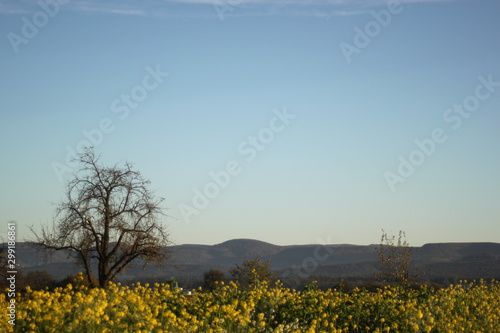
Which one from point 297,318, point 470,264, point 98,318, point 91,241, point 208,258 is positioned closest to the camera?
point 98,318

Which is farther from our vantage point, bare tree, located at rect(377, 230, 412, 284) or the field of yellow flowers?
bare tree, located at rect(377, 230, 412, 284)

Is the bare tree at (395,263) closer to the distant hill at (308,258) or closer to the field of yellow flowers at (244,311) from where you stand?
the field of yellow flowers at (244,311)

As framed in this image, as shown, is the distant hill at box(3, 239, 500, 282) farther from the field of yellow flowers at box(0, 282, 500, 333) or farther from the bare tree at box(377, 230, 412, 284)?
the field of yellow flowers at box(0, 282, 500, 333)

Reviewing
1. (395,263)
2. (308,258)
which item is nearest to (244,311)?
(395,263)

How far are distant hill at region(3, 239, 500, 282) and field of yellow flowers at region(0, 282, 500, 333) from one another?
81.7m

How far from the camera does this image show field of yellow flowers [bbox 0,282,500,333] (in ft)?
30.9

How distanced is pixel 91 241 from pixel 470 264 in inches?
3759

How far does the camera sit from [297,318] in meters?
11.9

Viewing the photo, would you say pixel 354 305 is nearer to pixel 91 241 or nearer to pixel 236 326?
pixel 236 326

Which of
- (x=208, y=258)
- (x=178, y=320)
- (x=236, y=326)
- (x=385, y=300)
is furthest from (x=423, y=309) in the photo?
(x=208, y=258)

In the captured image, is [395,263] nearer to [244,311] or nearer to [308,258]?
[244,311]

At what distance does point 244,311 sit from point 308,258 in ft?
283

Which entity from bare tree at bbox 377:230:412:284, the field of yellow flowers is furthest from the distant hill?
the field of yellow flowers

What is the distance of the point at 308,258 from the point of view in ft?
317
